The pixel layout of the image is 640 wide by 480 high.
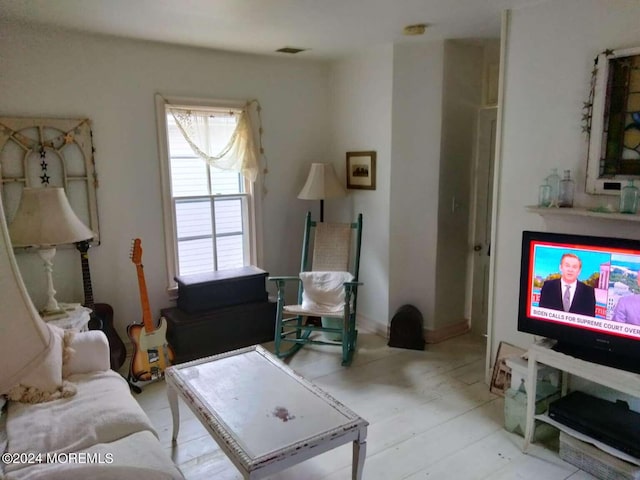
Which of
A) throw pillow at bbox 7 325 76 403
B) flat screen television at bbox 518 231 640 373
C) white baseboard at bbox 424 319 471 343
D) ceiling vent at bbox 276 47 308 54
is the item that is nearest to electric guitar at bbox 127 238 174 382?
throw pillow at bbox 7 325 76 403

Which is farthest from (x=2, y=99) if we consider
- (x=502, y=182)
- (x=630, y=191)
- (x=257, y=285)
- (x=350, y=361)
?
(x=630, y=191)

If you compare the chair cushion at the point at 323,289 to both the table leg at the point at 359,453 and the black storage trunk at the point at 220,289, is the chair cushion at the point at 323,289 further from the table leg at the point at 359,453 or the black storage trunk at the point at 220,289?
the table leg at the point at 359,453

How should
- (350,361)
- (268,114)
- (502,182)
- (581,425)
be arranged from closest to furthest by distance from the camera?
(581,425) < (502,182) < (350,361) < (268,114)

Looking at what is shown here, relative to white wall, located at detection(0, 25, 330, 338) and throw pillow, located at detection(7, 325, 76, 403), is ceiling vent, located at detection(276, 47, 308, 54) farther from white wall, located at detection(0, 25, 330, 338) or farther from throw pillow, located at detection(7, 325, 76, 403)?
throw pillow, located at detection(7, 325, 76, 403)

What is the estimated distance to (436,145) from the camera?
362 cm

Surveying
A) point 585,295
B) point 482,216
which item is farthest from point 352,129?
point 585,295

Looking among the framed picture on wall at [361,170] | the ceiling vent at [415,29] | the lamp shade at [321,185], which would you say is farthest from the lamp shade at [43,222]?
the ceiling vent at [415,29]

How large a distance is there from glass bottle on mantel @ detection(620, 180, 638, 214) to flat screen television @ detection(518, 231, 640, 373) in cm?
19

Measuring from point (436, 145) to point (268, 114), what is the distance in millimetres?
1503

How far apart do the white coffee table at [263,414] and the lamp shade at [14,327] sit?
4.46 ft

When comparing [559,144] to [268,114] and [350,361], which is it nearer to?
[350,361]

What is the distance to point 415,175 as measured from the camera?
371 centimetres

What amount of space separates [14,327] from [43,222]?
247 cm

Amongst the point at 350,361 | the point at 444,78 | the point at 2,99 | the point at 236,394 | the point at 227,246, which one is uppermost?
the point at 444,78
